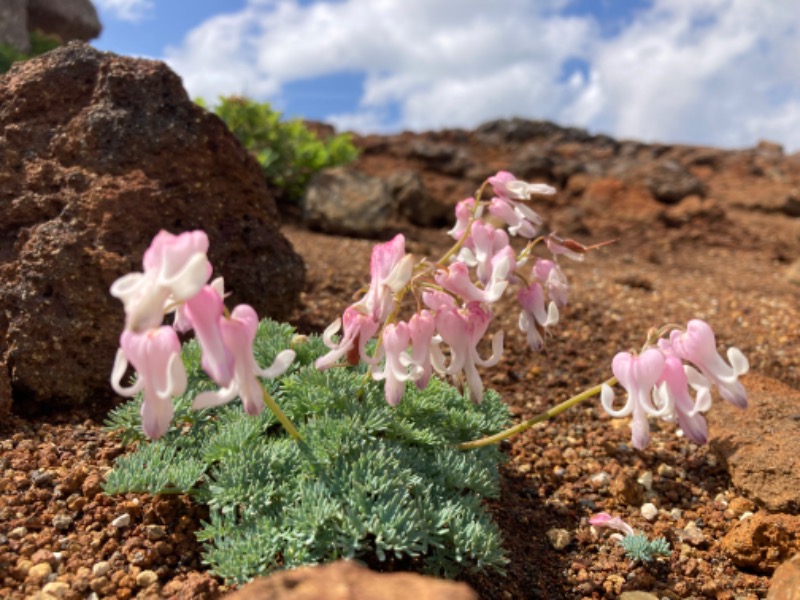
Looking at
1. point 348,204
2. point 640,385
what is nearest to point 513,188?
point 640,385

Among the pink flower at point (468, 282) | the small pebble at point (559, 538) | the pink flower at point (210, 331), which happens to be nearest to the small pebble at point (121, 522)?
the pink flower at point (210, 331)

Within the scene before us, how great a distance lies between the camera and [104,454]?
3.55 metres

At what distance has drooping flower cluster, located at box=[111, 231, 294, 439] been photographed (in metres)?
1.87

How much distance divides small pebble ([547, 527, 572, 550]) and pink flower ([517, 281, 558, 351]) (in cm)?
107

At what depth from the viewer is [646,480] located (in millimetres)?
4125

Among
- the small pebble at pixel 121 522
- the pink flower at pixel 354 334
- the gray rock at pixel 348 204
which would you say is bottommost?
the small pebble at pixel 121 522

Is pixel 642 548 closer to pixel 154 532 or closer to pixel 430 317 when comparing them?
pixel 430 317

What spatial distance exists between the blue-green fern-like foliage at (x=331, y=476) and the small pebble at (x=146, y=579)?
0.22m

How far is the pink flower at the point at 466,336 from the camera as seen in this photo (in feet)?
8.81

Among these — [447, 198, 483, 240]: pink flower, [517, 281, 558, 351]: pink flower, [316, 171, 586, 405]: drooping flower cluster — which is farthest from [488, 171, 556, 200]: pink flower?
[517, 281, 558, 351]: pink flower

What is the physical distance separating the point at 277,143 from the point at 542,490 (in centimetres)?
710

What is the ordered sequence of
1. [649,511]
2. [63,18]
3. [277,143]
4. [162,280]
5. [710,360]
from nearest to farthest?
[162,280] < [710,360] < [649,511] < [277,143] < [63,18]

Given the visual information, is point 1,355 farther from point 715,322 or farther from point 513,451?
point 715,322

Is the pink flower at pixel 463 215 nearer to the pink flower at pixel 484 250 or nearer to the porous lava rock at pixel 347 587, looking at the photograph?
the pink flower at pixel 484 250
